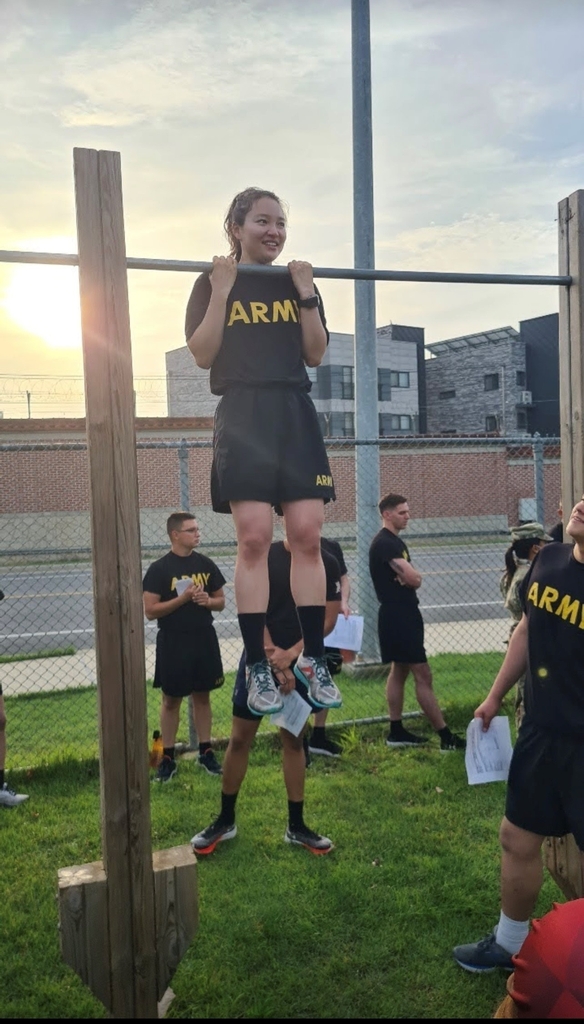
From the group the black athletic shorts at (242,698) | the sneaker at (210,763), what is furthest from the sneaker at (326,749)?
the black athletic shorts at (242,698)

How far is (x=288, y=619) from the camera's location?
173 inches

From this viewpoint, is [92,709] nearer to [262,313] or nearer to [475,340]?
[262,313]

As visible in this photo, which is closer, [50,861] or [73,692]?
[50,861]

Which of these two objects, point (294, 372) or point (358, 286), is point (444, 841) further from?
point (358, 286)

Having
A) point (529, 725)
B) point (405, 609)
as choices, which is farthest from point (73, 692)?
point (529, 725)

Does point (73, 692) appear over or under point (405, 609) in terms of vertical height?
under

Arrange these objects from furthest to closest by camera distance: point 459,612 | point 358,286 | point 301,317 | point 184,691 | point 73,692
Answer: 1. point 459,612
2. point 73,692
3. point 358,286
4. point 184,691
5. point 301,317

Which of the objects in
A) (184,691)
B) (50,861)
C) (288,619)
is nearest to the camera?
(50,861)

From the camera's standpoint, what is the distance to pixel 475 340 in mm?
44188

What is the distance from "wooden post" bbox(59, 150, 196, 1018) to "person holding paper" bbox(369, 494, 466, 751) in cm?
365

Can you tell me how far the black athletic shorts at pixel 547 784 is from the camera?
8.52 feet

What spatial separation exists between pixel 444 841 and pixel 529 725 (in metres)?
1.63

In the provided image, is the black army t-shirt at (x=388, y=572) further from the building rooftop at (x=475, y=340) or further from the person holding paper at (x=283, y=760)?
the building rooftop at (x=475, y=340)

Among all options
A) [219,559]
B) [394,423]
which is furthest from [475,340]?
[219,559]
